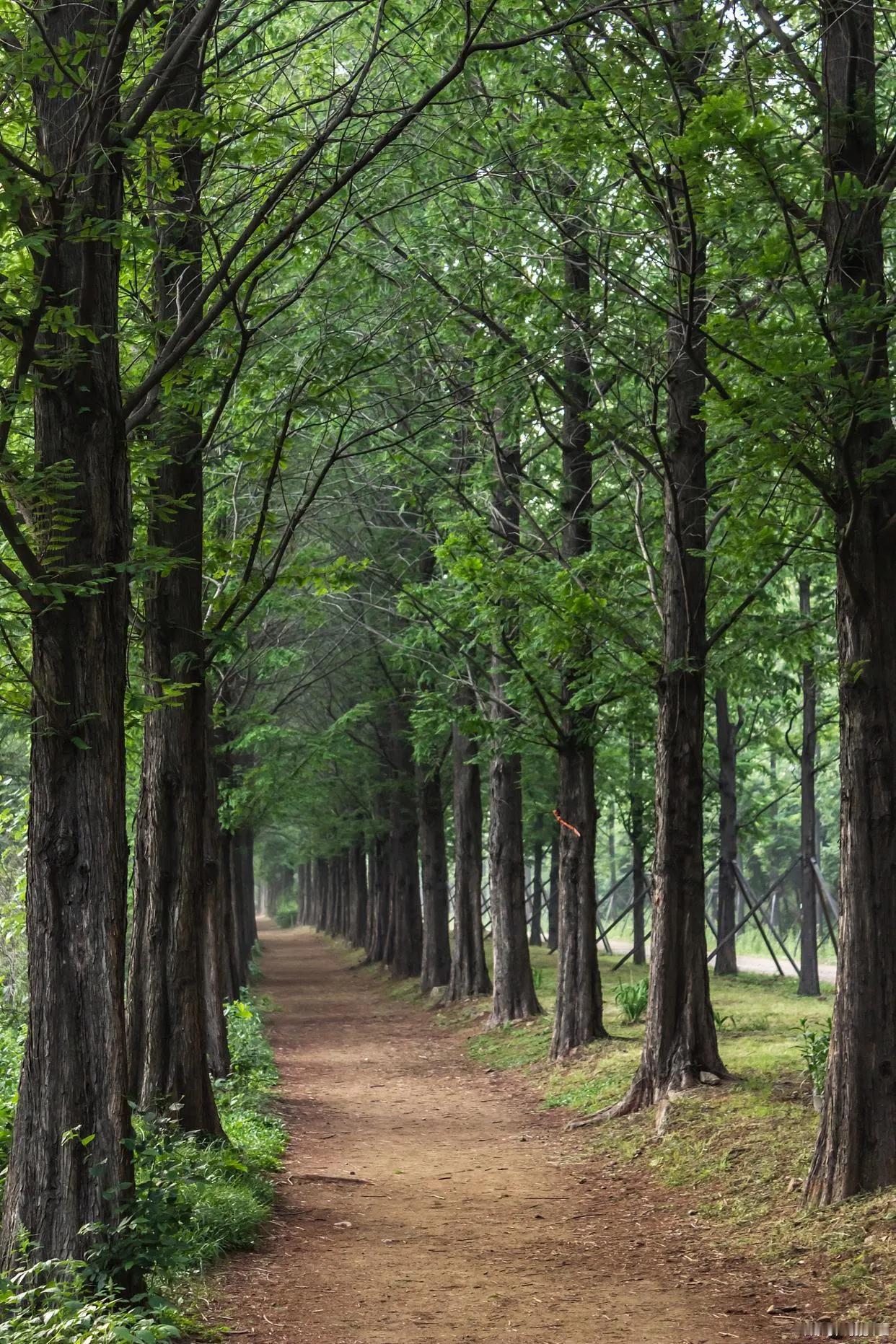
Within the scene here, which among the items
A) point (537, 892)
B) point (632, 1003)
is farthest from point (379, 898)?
point (632, 1003)

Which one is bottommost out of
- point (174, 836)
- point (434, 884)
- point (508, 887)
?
point (434, 884)

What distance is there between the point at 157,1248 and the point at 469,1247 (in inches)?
108

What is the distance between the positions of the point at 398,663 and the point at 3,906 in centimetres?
884

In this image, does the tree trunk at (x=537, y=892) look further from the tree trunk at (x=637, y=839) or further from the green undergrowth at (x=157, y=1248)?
the green undergrowth at (x=157, y=1248)

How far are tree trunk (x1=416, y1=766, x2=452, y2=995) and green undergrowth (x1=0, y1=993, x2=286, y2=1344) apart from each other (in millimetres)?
15029

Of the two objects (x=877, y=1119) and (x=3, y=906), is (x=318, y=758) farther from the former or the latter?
(x=877, y=1119)

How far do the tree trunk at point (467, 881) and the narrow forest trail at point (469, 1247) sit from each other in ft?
25.8

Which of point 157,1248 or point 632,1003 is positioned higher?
point 157,1248

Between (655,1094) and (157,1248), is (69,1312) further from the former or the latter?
(655,1094)

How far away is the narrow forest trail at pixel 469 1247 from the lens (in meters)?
6.00

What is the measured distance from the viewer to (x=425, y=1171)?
10.2 m

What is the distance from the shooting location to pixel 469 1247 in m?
7.62

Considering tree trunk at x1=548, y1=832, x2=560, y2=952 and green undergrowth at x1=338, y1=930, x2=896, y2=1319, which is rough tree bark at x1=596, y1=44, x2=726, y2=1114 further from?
tree trunk at x1=548, y1=832, x2=560, y2=952

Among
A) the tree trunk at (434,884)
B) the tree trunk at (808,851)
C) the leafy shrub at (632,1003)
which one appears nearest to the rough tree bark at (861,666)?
the leafy shrub at (632,1003)
